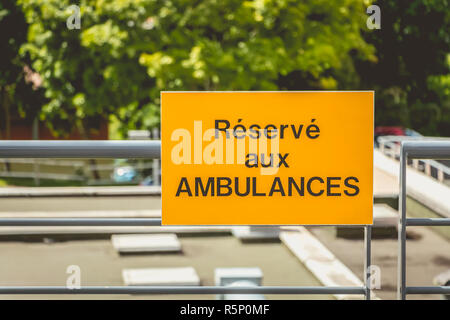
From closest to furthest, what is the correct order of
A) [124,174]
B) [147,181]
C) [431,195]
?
[431,195] < [147,181] < [124,174]

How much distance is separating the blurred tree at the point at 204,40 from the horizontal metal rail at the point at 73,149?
13577 mm

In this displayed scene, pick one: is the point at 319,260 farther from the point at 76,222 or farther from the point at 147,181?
the point at 147,181

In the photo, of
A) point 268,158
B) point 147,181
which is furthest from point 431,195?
point 147,181

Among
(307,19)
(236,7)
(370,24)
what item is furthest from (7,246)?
(370,24)

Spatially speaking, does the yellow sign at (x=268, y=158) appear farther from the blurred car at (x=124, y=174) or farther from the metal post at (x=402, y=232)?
the blurred car at (x=124, y=174)

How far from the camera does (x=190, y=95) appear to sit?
278 centimetres

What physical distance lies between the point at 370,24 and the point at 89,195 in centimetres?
822

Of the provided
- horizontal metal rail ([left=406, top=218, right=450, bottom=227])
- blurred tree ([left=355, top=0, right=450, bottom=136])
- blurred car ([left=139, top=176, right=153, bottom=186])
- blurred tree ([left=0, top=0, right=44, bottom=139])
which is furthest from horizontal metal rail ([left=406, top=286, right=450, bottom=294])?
blurred tree ([left=0, top=0, right=44, bottom=139])

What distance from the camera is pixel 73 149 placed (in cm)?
272

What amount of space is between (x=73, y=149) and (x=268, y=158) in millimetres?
774

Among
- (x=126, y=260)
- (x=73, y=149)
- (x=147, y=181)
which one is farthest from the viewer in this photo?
(x=147, y=181)

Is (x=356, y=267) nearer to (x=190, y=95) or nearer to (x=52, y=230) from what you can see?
(x=52, y=230)

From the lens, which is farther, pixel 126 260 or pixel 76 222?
pixel 126 260
